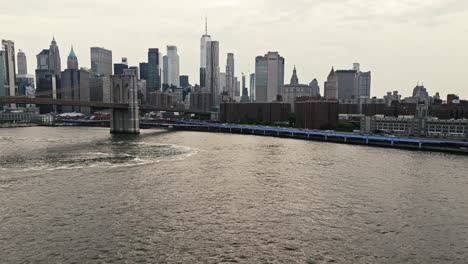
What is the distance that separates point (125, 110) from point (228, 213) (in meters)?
86.4

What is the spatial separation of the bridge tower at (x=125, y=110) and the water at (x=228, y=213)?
57.7 meters

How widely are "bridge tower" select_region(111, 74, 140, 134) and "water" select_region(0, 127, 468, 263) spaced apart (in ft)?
189

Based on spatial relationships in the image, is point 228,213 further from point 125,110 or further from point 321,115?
point 321,115

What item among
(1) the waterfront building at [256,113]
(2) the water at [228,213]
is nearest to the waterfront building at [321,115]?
(1) the waterfront building at [256,113]

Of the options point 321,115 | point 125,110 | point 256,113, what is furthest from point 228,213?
point 256,113

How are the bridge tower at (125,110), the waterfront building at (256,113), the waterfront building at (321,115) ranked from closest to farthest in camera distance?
the bridge tower at (125,110), the waterfront building at (321,115), the waterfront building at (256,113)

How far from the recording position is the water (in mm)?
19109

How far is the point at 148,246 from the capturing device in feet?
64.7

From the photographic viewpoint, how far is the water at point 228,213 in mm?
19109

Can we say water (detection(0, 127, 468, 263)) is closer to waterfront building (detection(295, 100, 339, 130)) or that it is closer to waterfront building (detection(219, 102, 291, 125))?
waterfront building (detection(295, 100, 339, 130))

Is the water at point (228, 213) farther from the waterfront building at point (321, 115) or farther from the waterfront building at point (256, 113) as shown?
the waterfront building at point (256, 113)

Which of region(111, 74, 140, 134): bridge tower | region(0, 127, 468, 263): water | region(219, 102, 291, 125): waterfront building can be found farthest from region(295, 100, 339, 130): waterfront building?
region(0, 127, 468, 263): water

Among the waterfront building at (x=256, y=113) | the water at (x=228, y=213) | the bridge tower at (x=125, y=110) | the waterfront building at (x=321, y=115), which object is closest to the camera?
the water at (x=228, y=213)

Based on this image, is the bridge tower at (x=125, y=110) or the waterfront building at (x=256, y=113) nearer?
the bridge tower at (x=125, y=110)
